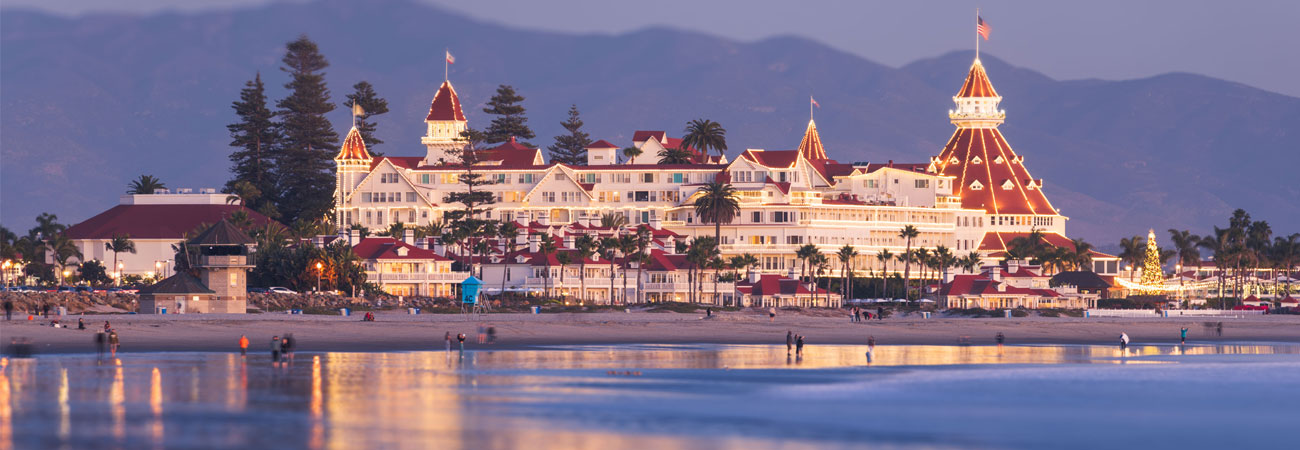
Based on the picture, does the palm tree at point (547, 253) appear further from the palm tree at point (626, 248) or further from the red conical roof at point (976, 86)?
the red conical roof at point (976, 86)

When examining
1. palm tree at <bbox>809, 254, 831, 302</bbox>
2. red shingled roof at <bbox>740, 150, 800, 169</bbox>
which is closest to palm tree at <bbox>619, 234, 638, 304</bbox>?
palm tree at <bbox>809, 254, 831, 302</bbox>

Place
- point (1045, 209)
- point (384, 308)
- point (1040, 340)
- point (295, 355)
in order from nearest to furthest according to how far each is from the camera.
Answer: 1. point (295, 355)
2. point (1040, 340)
3. point (384, 308)
4. point (1045, 209)

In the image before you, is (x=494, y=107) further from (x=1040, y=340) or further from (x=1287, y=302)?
(x=1040, y=340)

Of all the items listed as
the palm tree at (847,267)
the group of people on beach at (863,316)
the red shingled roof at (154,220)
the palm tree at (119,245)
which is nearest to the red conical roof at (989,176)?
the palm tree at (847,267)

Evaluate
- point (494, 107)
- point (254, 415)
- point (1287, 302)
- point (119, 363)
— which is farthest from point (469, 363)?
Answer: point (494, 107)

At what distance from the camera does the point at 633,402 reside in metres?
52.9

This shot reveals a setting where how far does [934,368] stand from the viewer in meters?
69.0

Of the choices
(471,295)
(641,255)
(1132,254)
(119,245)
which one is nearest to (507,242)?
(641,255)

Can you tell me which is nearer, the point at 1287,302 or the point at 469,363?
the point at 469,363

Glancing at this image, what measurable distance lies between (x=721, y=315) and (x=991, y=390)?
48474 millimetres

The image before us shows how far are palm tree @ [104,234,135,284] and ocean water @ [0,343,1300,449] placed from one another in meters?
69.6

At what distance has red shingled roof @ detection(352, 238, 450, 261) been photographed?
124 m

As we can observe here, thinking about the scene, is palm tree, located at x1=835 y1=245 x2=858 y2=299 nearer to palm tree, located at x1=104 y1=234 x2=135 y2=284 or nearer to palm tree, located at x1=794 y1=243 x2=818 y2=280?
palm tree, located at x1=794 y1=243 x2=818 y2=280

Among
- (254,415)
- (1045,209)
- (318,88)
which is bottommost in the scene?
(254,415)
